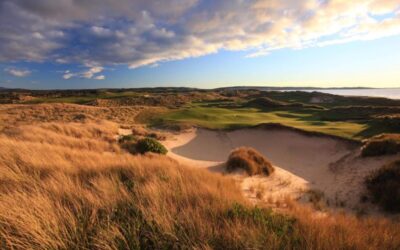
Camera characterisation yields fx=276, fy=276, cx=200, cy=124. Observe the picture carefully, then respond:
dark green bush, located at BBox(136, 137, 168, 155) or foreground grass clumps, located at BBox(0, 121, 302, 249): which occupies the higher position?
foreground grass clumps, located at BBox(0, 121, 302, 249)

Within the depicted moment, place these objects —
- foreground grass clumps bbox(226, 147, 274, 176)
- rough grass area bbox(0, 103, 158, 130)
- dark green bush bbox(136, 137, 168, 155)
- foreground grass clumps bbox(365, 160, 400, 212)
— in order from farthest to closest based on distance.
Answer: rough grass area bbox(0, 103, 158, 130), dark green bush bbox(136, 137, 168, 155), foreground grass clumps bbox(226, 147, 274, 176), foreground grass clumps bbox(365, 160, 400, 212)

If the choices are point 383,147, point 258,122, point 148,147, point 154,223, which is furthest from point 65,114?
point 154,223

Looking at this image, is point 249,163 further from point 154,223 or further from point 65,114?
point 65,114

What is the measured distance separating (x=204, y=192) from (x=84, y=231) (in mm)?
2308

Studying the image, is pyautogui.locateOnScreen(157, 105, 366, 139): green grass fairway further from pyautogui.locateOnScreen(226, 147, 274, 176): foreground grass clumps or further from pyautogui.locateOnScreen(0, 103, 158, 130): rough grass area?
pyautogui.locateOnScreen(226, 147, 274, 176): foreground grass clumps

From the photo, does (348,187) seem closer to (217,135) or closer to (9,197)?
(9,197)

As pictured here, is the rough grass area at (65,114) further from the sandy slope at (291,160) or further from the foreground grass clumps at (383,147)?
the foreground grass clumps at (383,147)

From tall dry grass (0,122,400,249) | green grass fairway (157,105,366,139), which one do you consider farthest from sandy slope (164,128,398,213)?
tall dry grass (0,122,400,249)

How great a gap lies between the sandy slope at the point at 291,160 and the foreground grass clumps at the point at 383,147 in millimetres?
470

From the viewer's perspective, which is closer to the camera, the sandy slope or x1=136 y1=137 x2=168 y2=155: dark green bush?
the sandy slope

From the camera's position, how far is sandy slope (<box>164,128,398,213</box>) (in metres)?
10.1

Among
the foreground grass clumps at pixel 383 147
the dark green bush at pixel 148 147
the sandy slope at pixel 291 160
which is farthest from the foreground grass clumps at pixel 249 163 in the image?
the foreground grass clumps at pixel 383 147

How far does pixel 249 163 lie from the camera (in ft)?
40.6

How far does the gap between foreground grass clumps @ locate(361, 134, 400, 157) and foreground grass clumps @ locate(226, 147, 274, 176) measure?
5491 millimetres
